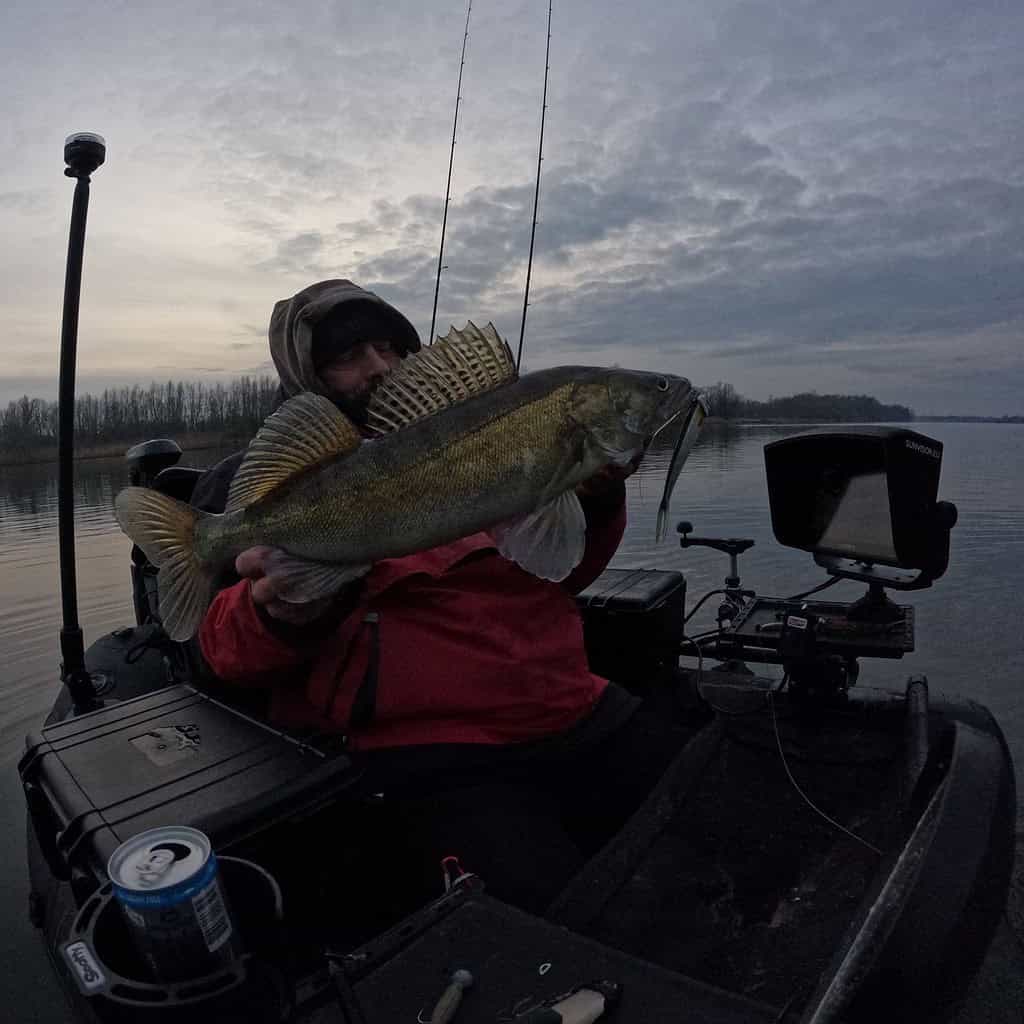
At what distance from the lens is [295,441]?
2467 mm

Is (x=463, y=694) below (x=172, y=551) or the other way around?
below

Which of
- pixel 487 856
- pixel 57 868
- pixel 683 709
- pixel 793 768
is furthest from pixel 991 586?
pixel 57 868

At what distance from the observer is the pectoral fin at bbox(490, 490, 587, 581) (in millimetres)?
2260

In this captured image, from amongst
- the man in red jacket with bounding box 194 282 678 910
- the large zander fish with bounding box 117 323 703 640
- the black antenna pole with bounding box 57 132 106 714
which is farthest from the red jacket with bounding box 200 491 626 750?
the black antenna pole with bounding box 57 132 106 714

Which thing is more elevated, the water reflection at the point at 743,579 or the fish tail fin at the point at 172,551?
the fish tail fin at the point at 172,551

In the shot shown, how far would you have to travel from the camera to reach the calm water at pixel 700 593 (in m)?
5.87

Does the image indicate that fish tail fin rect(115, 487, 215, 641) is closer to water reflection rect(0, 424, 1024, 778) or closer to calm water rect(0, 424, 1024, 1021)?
water reflection rect(0, 424, 1024, 778)

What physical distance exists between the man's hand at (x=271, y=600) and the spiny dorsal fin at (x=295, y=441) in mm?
165

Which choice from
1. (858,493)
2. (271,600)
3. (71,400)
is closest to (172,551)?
(271,600)

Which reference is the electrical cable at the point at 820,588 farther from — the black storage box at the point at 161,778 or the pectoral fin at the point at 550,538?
the black storage box at the point at 161,778

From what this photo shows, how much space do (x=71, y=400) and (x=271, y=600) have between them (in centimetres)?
222

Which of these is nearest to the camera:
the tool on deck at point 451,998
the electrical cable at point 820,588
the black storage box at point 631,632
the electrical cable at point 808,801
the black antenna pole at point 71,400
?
the tool on deck at point 451,998

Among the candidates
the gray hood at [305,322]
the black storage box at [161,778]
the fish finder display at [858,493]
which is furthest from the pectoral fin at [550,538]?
the fish finder display at [858,493]

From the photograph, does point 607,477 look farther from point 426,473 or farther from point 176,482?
point 176,482
